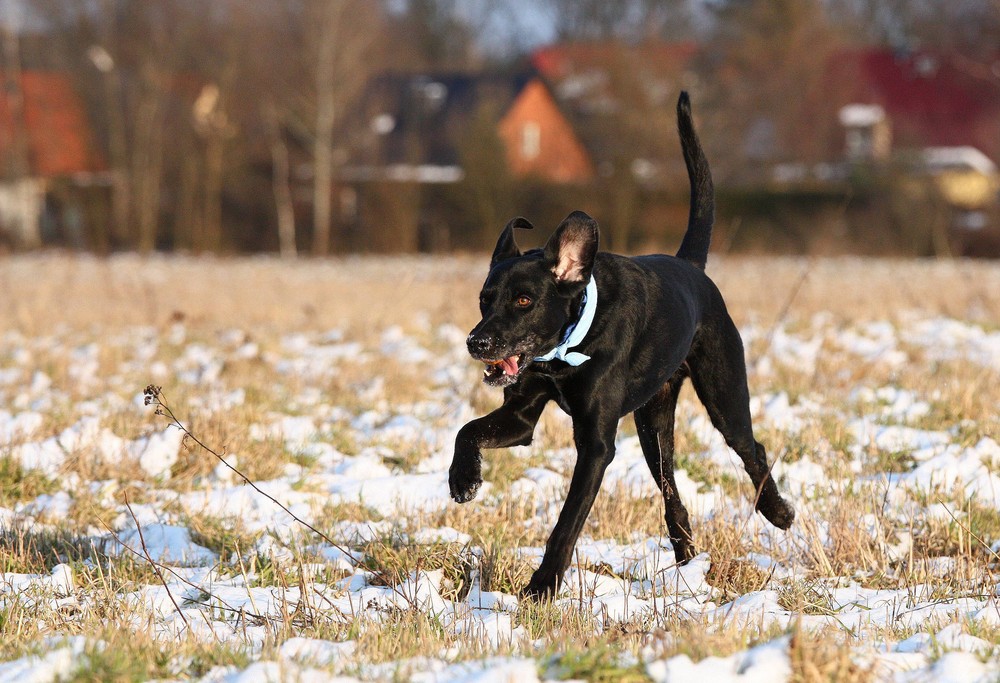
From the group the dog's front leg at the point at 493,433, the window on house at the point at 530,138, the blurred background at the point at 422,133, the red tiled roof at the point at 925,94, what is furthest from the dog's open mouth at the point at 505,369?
the window on house at the point at 530,138

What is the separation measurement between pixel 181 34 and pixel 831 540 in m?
34.2

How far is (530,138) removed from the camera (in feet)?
131

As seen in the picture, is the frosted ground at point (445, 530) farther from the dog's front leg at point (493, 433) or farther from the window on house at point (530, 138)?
the window on house at point (530, 138)

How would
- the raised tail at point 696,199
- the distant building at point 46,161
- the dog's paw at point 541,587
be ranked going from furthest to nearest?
1. the distant building at point 46,161
2. the raised tail at point 696,199
3. the dog's paw at point 541,587

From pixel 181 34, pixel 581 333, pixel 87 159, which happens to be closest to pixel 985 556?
pixel 581 333

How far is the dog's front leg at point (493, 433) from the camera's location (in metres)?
3.56

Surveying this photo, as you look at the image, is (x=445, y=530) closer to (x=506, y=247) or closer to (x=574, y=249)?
(x=506, y=247)

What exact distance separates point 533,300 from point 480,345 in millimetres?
253

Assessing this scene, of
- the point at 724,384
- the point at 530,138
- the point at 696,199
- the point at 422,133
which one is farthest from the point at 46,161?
the point at 724,384

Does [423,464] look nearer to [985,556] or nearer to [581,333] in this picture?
[581,333]

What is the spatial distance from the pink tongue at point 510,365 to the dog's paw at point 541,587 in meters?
0.63

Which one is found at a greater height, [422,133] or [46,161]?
[422,133]

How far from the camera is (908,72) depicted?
42.6m

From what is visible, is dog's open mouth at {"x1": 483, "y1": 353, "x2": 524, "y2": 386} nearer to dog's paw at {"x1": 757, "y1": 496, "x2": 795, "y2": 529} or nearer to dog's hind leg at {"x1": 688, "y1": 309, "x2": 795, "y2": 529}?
dog's hind leg at {"x1": 688, "y1": 309, "x2": 795, "y2": 529}
